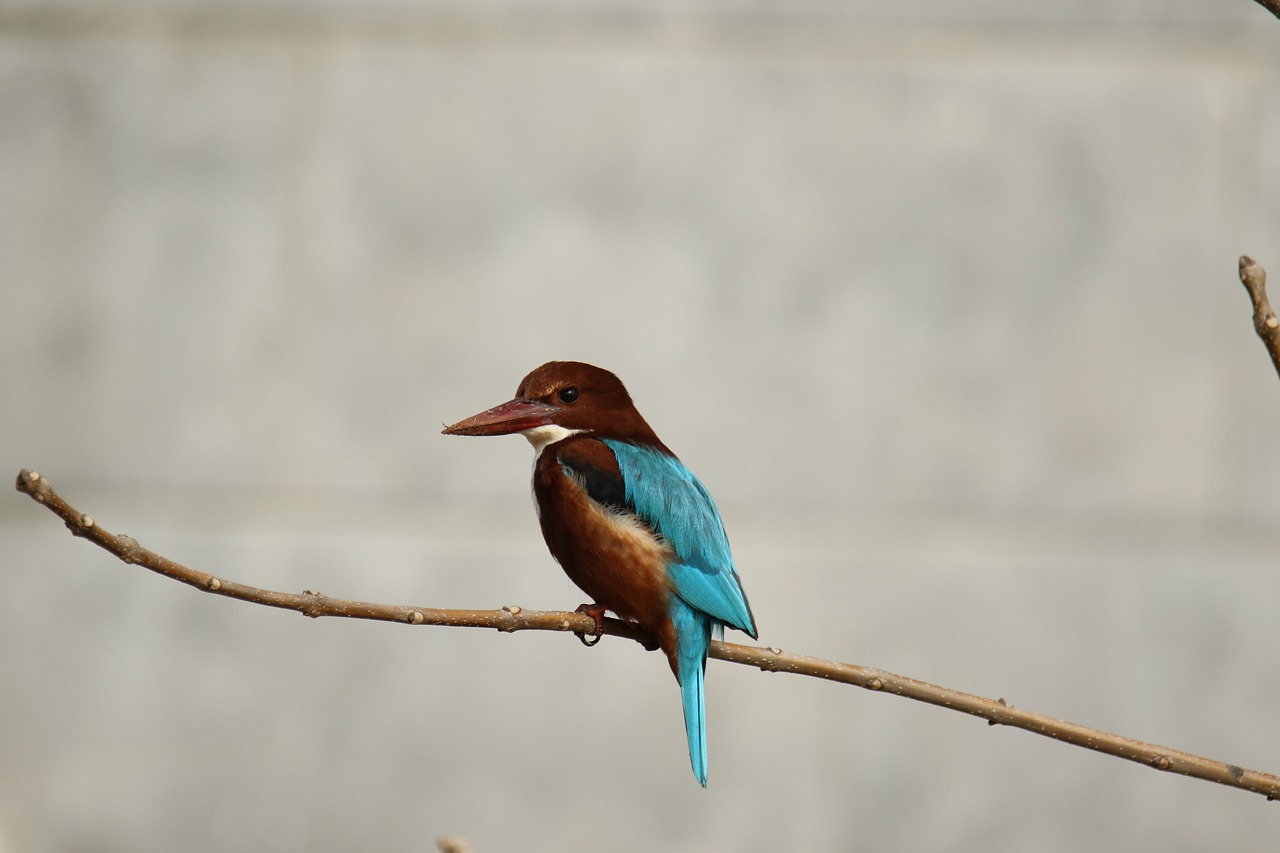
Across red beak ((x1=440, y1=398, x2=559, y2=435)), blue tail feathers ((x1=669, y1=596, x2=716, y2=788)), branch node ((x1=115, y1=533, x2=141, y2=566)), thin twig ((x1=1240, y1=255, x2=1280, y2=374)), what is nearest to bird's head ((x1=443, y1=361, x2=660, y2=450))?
red beak ((x1=440, y1=398, x2=559, y2=435))

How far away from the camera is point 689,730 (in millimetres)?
1630

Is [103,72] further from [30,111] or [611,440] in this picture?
[611,440]

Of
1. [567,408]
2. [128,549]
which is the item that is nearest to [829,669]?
[567,408]

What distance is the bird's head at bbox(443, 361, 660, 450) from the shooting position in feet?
5.19

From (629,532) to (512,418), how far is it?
0.25 metres

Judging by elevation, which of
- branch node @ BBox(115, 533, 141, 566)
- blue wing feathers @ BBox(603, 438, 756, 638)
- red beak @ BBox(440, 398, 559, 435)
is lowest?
branch node @ BBox(115, 533, 141, 566)

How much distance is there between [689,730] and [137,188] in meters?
2.60

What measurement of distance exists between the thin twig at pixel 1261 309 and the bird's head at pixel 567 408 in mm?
728

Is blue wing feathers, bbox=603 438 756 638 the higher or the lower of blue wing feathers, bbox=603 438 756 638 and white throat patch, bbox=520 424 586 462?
the lower

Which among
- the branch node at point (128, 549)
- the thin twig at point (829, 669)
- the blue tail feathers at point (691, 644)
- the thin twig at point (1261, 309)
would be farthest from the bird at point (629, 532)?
the thin twig at point (1261, 309)

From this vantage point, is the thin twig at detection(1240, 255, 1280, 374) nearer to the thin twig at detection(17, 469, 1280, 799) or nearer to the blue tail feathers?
the thin twig at detection(17, 469, 1280, 799)

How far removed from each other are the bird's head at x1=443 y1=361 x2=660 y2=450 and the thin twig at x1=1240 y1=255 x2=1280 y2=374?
728mm

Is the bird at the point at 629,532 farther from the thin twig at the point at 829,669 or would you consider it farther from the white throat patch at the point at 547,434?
the thin twig at the point at 829,669

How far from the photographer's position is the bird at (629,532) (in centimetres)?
171
